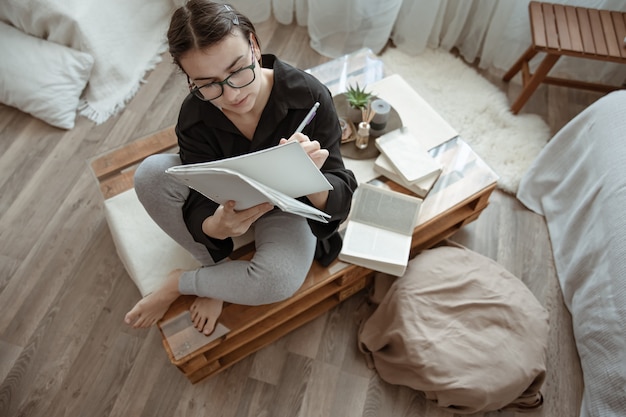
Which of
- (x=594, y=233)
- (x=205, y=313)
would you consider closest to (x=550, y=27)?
(x=594, y=233)

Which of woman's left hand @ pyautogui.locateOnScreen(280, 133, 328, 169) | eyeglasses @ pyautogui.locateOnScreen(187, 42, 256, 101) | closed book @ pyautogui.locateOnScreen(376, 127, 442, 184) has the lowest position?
closed book @ pyautogui.locateOnScreen(376, 127, 442, 184)

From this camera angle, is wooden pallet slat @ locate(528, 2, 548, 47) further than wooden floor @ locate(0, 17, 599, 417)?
Yes

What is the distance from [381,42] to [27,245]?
1661 millimetres

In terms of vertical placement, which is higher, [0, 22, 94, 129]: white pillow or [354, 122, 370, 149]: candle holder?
[354, 122, 370, 149]: candle holder

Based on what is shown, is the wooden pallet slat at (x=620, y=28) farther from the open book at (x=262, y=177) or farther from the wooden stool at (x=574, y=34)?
the open book at (x=262, y=177)

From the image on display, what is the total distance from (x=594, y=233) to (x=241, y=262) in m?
1.06

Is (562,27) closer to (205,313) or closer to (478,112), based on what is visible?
(478,112)

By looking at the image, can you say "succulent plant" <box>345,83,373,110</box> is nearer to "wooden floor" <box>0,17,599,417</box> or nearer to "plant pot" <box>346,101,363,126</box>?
"plant pot" <box>346,101,363,126</box>

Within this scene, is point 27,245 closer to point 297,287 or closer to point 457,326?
point 297,287

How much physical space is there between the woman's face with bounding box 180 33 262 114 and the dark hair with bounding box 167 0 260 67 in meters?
0.01

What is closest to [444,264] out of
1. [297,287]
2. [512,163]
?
[297,287]

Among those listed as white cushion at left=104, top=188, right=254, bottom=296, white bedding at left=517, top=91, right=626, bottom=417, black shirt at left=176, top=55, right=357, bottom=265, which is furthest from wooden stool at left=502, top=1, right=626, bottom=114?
white cushion at left=104, top=188, right=254, bottom=296

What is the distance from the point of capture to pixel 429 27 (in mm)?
1914

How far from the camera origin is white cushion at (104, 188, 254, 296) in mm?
1219
